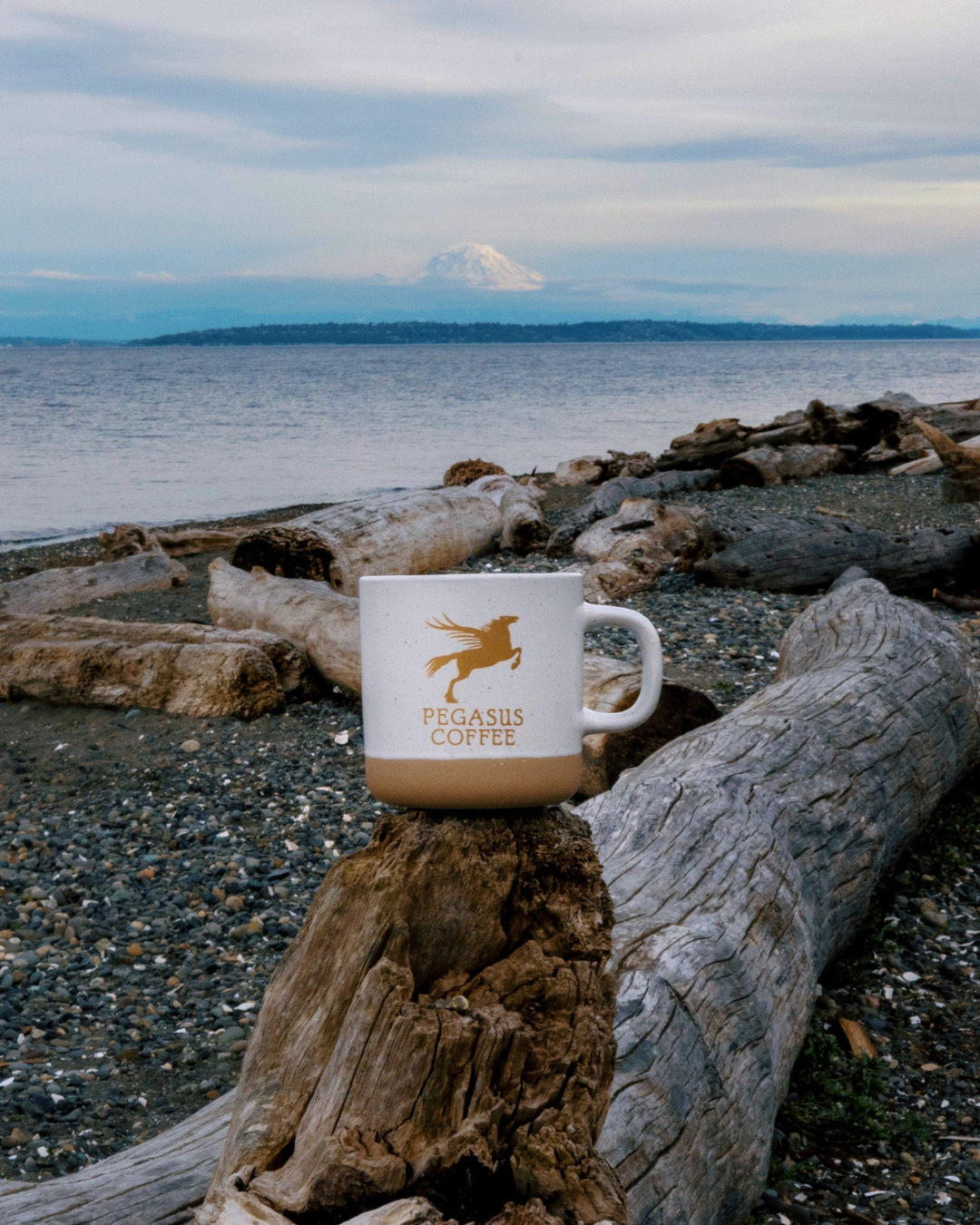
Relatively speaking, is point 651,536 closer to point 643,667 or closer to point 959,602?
point 959,602

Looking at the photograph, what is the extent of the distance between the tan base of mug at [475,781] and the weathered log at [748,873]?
1.11 meters

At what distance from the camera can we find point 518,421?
41.3m

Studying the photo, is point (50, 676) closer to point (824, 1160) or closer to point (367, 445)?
point (824, 1160)

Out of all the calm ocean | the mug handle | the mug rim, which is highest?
the mug rim

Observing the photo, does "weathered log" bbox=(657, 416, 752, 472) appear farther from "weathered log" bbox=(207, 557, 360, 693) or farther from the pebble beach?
"weathered log" bbox=(207, 557, 360, 693)

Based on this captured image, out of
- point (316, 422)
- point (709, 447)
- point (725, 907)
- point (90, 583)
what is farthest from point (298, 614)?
point (316, 422)

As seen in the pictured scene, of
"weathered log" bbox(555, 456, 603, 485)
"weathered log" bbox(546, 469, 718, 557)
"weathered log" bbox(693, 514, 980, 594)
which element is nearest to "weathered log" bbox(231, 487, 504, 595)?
"weathered log" bbox(546, 469, 718, 557)

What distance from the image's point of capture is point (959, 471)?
12516 millimetres

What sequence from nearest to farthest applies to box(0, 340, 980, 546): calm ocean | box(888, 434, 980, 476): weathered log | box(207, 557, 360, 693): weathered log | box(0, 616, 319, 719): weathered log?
box(0, 616, 319, 719): weathered log → box(207, 557, 360, 693): weathered log → box(888, 434, 980, 476): weathered log → box(0, 340, 980, 546): calm ocean

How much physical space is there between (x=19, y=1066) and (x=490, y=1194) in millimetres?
2846

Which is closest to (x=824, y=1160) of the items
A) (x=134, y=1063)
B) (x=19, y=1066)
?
(x=134, y=1063)

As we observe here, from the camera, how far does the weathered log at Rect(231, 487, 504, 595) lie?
31.7ft

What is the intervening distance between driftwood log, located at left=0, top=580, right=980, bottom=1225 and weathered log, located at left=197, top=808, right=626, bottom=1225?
0.02 m

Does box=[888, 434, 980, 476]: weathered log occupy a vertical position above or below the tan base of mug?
below
